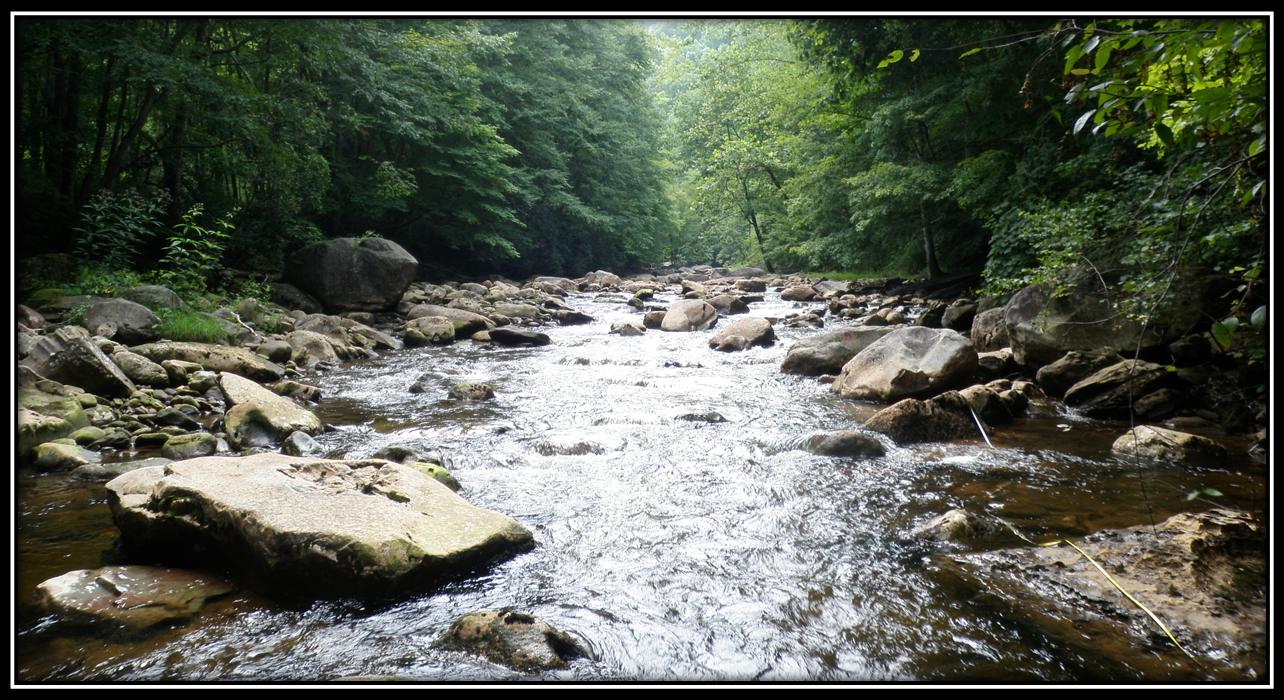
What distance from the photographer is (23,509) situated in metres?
3.19

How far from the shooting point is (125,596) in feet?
7.68

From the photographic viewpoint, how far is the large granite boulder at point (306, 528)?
247cm

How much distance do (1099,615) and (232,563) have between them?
3.74 m

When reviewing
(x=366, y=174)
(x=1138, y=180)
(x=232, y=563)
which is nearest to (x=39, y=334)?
(x=232, y=563)

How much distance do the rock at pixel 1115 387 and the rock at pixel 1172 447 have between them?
1.04m

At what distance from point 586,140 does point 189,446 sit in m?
24.5

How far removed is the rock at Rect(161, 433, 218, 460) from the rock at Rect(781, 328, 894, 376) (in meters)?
6.49

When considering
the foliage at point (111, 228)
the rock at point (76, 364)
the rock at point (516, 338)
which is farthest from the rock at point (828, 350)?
the foliage at point (111, 228)

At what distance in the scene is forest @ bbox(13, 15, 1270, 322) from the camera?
238 centimetres

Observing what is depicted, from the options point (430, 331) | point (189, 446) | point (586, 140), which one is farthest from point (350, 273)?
point (586, 140)

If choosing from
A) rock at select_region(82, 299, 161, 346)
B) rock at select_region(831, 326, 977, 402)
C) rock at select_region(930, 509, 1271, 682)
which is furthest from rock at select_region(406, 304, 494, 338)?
rock at select_region(930, 509, 1271, 682)

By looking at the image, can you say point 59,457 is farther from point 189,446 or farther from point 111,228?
point 111,228
